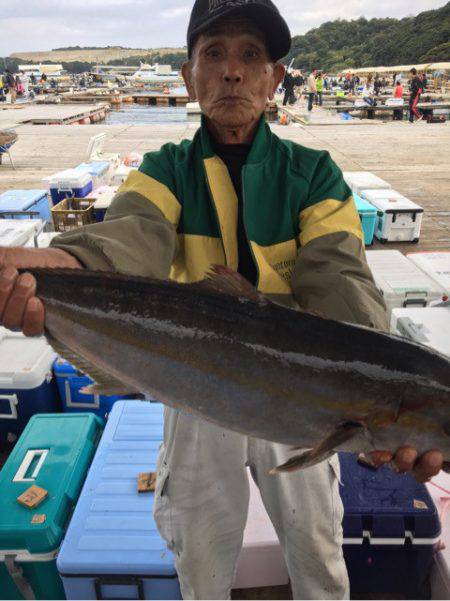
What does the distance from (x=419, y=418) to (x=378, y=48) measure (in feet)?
408

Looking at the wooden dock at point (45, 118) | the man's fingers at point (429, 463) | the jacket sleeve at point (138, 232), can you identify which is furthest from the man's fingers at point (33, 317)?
the wooden dock at point (45, 118)

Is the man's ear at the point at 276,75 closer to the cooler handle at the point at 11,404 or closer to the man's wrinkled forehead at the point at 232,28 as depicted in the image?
the man's wrinkled forehead at the point at 232,28

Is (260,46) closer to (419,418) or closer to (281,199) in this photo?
(281,199)

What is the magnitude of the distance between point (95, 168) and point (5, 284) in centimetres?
871

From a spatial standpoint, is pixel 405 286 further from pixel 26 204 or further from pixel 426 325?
pixel 26 204

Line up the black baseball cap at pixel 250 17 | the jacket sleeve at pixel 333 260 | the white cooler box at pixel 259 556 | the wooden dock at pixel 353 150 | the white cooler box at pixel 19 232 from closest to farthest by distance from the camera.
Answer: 1. the jacket sleeve at pixel 333 260
2. the black baseball cap at pixel 250 17
3. the white cooler box at pixel 259 556
4. the white cooler box at pixel 19 232
5. the wooden dock at pixel 353 150

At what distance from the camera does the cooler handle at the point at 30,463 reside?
117 inches

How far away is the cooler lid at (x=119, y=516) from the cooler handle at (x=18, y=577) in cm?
29

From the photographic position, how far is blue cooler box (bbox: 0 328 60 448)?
3.91 meters

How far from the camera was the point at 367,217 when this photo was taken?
24.9ft

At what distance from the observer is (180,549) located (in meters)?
2.41

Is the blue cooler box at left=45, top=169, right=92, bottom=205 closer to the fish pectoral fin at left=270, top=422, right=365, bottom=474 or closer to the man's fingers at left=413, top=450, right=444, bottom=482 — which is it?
the fish pectoral fin at left=270, top=422, right=365, bottom=474

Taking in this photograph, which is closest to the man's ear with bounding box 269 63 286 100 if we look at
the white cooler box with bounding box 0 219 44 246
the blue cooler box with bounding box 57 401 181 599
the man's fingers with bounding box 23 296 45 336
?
the man's fingers with bounding box 23 296 45 336

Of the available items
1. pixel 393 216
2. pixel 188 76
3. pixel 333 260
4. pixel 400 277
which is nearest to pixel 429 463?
pixel 333 260
